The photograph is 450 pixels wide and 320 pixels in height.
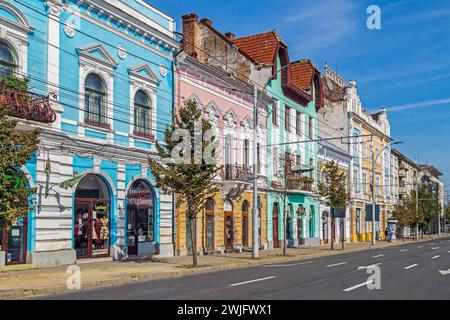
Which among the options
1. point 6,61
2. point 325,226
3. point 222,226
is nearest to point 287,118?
point 325,226

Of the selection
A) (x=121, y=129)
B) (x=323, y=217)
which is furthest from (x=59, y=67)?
(x=323, y=217)

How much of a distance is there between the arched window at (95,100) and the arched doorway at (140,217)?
139 inches

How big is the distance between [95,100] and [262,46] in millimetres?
18972

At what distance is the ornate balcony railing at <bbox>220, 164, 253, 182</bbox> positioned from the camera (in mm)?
31109

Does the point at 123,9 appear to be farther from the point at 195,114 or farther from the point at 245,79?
the point at 245,79

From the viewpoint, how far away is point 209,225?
29.7 metres

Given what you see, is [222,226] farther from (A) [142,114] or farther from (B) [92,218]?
(B) [92,218]

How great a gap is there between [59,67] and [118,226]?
6.95 m

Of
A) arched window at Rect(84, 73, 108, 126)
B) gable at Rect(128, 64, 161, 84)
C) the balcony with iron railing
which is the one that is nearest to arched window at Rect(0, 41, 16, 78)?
arched window at Rect(84, 73, 108, 126)

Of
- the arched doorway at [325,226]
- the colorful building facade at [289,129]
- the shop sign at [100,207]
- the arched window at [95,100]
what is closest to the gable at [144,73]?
the arched window at [95,100]

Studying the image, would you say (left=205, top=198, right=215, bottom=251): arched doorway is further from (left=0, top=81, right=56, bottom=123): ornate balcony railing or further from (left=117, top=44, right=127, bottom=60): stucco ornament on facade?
(left=0, top=81, right=56, bottom=123): ornate balcony railing

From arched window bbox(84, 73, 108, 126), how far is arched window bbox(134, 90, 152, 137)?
6.94ft

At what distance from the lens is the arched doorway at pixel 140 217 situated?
24125 mm

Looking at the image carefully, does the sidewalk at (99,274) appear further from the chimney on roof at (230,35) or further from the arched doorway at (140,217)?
the chimney on roof at (230,35)
